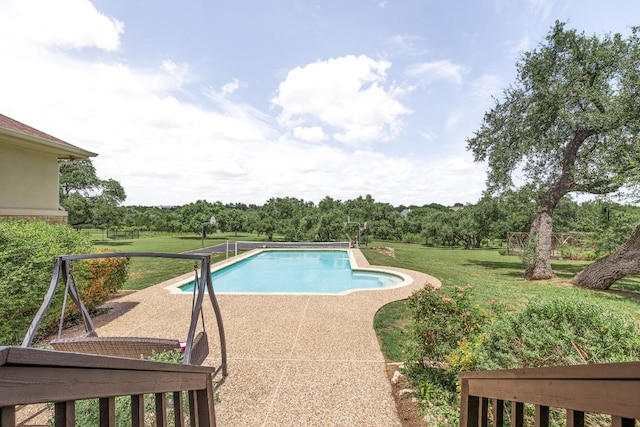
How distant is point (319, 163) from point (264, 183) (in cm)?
1128

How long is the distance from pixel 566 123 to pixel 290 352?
1317 centimetres

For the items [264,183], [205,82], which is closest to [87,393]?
[205,82]

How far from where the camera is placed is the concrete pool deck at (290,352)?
11.3 ft

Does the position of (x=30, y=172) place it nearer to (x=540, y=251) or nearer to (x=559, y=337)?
(x=559, y=337)

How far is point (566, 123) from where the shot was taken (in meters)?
11.5

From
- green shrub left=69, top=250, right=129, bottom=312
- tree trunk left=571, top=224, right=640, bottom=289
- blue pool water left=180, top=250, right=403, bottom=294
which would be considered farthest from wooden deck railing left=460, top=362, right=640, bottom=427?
tree trunk left=571, top=224, right=640, bottom=289

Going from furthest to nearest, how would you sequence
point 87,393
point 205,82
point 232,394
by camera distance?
1. point 205,82
2. point 232,394
3. point 87,393

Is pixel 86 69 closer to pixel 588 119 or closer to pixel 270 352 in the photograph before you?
pixel 270 352

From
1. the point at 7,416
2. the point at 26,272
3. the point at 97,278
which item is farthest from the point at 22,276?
the point at 7,416

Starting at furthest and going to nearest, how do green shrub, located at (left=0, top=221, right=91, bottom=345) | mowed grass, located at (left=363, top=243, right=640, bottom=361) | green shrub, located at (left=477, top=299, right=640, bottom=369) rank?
mowed grass, located at (left=363, top=243, right=640, bottom=361) < green shrub, located at (left=0, top=221, right=91, bottom=345) < green shrub, located at (left=477, top=299, right=640, bottom=369)

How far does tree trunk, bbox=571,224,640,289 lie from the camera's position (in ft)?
31.4

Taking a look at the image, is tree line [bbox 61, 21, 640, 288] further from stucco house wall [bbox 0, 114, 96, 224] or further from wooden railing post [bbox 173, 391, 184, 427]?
stucco house wall [bbox 0, 114, 96, 224]

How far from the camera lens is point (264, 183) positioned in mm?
33875

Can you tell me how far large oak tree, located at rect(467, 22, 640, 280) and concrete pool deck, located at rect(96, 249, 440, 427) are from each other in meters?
8.60
